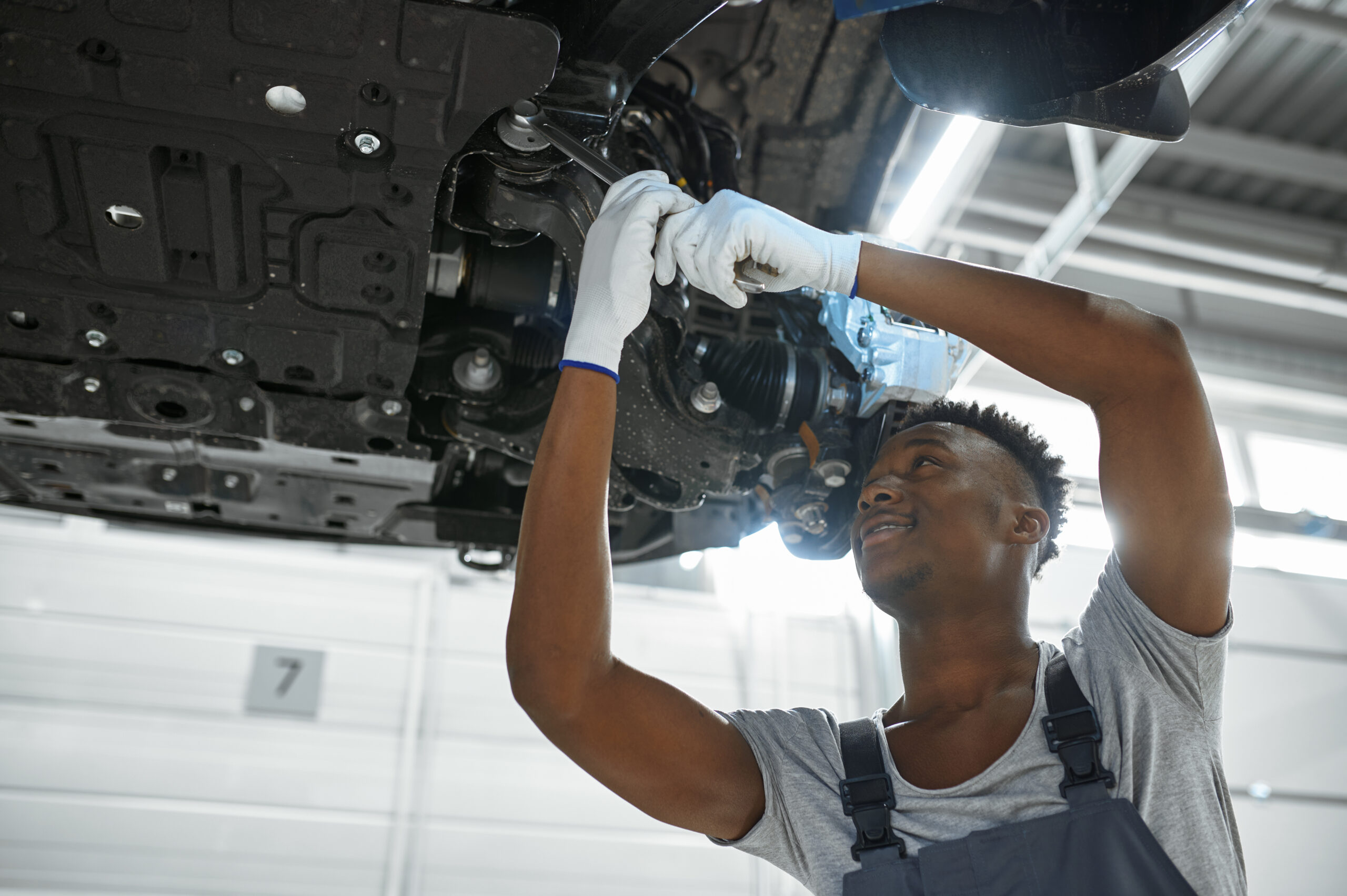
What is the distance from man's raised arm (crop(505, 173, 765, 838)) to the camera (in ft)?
4.66

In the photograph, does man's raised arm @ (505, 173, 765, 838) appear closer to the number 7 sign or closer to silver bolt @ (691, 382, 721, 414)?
silver bolt @ (691, 382, 721, 414)

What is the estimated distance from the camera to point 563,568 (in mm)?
1423

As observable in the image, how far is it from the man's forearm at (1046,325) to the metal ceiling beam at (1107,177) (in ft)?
10.1

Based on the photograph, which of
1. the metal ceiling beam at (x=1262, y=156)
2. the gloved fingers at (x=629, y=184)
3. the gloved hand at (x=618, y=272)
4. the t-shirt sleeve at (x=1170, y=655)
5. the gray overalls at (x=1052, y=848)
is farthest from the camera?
the metal ceiling beam at (x=1262, y=156)

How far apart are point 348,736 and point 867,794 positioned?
5879 mm

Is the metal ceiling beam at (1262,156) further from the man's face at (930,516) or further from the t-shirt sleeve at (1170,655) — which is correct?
the t-shirt sleeve at (1170,655)

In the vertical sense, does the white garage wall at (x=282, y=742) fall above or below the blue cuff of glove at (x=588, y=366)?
above

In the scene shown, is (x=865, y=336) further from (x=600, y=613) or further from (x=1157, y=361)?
(x=600, y=613)

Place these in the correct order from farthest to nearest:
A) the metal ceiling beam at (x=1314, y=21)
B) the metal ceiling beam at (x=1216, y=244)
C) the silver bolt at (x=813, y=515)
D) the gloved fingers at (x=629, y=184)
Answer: the metal ceiling beam at (x=1216, y=244)
the metal ceiling beam at (x=1314, y=21)
the silver bolt at (x=813, y=515)
the gloved fingers at (x=629, y=184)

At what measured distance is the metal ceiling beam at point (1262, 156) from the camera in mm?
6508

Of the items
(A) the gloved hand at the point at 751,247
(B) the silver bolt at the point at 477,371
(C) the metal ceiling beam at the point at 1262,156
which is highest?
(C) the metal ceiling beam at the point at 1262,156

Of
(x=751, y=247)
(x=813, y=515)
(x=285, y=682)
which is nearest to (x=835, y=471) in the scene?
(x=813, y=515)

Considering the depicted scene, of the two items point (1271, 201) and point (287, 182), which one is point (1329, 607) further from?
point (287, 182)

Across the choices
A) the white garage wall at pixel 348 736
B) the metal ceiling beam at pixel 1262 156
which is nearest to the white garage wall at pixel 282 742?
the white garage wall at pixel 348 736
